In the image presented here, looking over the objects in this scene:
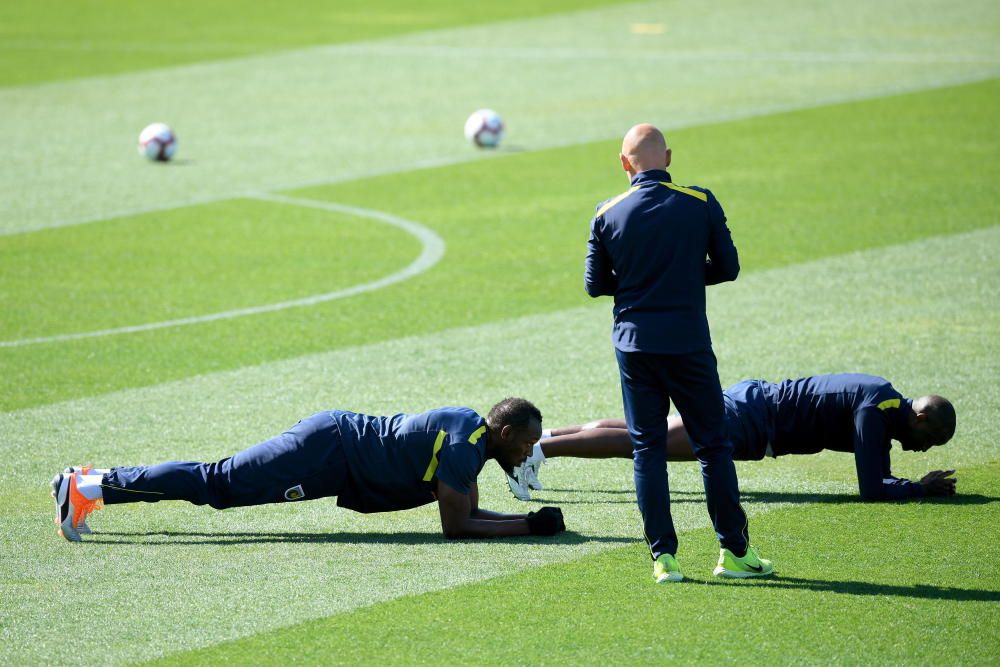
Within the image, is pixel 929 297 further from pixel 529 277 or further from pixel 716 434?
pixel 716 434

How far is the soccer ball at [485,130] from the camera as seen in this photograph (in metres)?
21.0

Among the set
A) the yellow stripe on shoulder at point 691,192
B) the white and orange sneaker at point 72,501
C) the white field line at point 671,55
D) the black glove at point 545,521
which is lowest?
the black glove at point 545,521

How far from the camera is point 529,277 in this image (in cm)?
1439

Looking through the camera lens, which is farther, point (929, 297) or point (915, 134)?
point (915, 134)

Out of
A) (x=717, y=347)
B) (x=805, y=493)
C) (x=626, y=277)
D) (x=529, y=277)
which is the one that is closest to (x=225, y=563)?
(x=626, y=277)

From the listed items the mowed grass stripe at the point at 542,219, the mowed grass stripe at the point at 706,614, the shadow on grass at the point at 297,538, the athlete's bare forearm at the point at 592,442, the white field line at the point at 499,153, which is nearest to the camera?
the mowed grass stripe at the point at 706,614

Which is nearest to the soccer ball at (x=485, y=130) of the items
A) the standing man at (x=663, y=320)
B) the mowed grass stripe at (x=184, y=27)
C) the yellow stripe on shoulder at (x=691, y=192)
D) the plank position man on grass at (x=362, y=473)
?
the mowed grass stripe at (x=184, y=27)

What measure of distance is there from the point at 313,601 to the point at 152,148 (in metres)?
14.4

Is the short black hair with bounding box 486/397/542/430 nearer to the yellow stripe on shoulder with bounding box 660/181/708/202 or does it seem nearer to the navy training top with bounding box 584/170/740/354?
the navy training top with bounding box 584/170/740/354

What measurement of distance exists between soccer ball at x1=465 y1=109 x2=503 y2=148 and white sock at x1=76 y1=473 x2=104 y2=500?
13520 millimetres

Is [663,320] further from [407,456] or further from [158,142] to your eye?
[158,142]

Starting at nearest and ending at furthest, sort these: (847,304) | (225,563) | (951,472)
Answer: (225,563) → (951,472) → (847,304)

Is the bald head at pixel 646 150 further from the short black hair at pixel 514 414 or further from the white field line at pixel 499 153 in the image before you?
the white field line at pixel 499 153

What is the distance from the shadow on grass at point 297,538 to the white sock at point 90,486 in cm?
24
